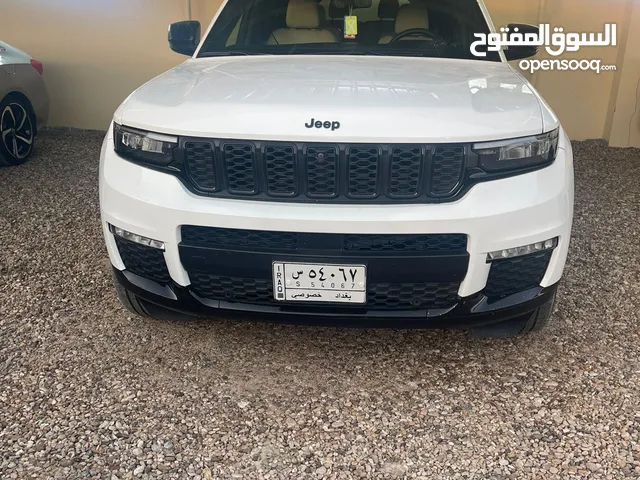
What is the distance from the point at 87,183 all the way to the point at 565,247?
4686 millimetres

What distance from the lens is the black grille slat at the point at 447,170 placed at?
6.97 feet

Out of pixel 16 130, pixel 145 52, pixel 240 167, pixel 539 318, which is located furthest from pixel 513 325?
pixel 145 52

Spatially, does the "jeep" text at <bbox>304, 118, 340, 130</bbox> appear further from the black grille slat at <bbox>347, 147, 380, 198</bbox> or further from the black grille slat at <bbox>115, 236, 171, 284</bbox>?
the black grille slat at <bbox>115, 236, 171, 284</bbox>

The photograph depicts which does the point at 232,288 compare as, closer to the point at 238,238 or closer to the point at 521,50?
the point at 238,238

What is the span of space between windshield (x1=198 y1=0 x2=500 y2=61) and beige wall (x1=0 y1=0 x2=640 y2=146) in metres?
A: 3.95

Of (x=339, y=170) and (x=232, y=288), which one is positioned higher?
(x=339, y=170)

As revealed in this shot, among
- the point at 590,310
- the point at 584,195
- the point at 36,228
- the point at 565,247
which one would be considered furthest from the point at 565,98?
the point at 36,228

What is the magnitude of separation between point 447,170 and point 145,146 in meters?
1.18

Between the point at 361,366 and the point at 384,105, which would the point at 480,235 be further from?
the point at 361,366

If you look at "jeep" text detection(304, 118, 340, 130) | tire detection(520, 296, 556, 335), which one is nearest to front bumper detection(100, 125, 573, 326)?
tire detection(520, 296, 556, 335)

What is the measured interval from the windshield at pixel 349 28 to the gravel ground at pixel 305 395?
5.24 feet

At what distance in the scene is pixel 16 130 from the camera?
608cm

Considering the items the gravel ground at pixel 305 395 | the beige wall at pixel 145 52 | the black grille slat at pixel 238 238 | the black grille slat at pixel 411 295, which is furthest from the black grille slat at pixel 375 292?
the beige wall at pixel 145 52

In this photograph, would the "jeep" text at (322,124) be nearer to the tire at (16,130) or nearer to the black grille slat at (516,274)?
the black grille slat at (516,274)
